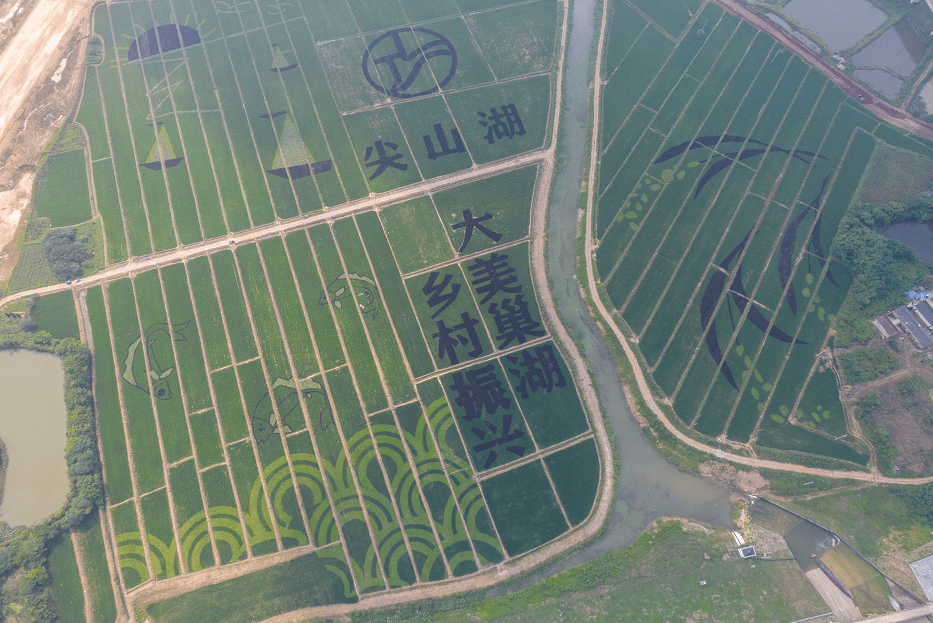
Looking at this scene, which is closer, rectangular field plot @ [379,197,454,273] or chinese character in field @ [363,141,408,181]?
rectangular field plot @ [379,197,454,273]

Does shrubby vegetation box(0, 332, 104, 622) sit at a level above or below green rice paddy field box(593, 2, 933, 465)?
below

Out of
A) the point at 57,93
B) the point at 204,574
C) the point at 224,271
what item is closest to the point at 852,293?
the point at 224,271

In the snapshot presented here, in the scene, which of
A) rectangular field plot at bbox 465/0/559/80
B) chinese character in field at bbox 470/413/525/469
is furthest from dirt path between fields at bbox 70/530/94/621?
rectangular field plot at bbox 465/0/559/80

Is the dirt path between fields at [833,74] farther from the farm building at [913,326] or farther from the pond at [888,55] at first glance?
the farm building at [913,326]

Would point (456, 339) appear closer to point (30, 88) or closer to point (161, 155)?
point (161, 155)

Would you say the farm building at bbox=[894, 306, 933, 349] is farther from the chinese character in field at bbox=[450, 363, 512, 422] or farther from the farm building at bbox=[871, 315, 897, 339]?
the chinese character in field at bbox=[450, 363, 512, 422]

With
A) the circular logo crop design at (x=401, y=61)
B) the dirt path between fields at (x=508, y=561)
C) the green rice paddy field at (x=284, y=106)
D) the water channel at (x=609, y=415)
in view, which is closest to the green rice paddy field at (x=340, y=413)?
the dirt path between fields at (x=508, y=561)

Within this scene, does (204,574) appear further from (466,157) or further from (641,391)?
(466,157)
